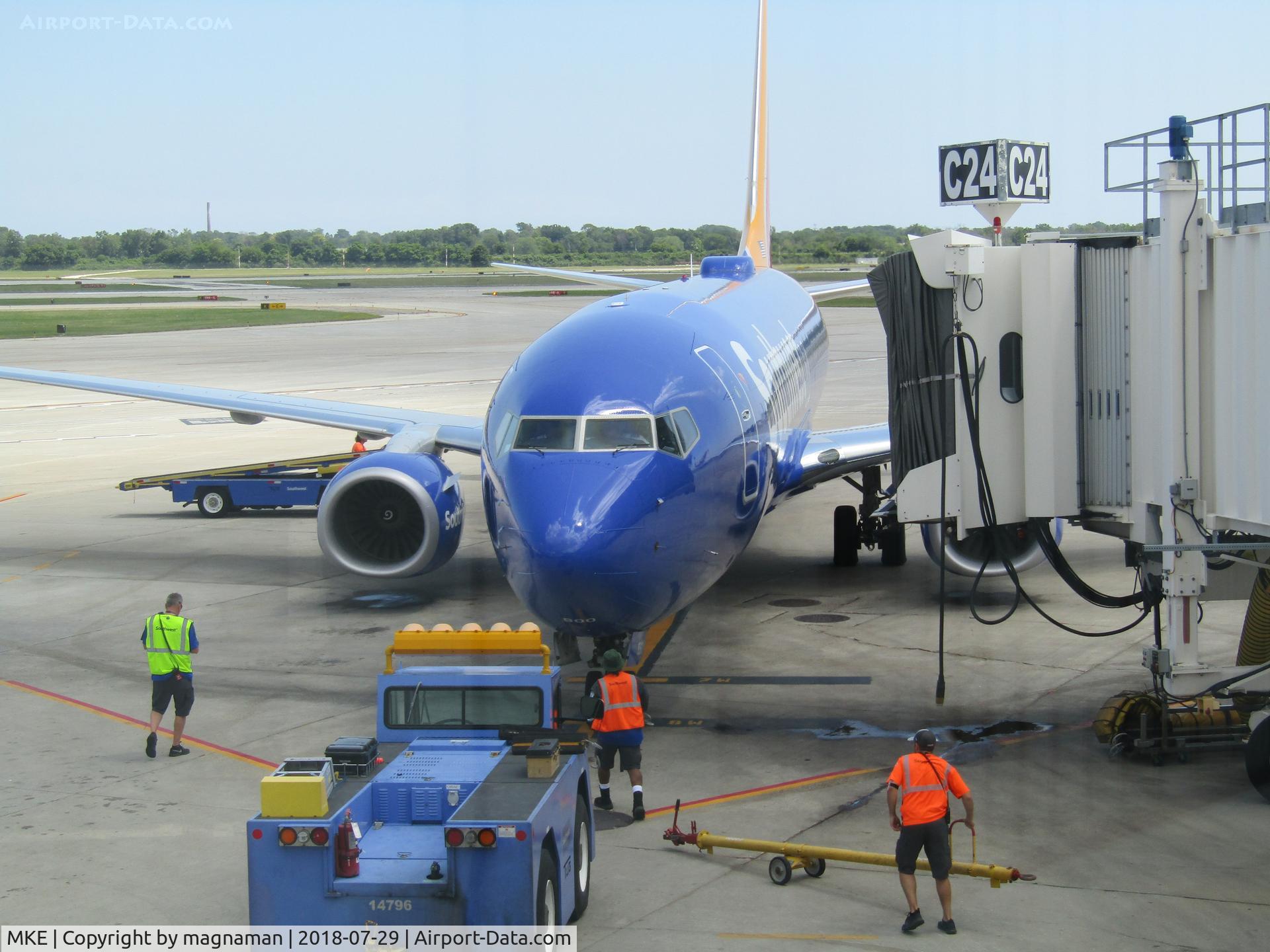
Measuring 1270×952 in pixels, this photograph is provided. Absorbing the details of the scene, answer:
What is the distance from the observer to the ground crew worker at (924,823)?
938 centimetres

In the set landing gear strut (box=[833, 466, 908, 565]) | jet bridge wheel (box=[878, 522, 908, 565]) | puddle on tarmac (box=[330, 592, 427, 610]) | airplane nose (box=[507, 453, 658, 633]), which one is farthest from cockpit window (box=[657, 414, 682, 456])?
jet bridge wheel (box=[878, 522, 908, 565])

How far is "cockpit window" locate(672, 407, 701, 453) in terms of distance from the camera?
545 inches

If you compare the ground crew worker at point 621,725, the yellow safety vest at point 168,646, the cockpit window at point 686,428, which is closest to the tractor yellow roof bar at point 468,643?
the ground crew worker at point 621,725

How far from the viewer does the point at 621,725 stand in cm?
1170

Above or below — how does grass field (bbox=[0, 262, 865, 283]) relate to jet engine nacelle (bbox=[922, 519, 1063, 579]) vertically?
above

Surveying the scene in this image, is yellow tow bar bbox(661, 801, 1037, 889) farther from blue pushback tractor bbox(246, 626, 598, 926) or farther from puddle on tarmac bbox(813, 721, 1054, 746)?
puddle on tarmac bbox(813, 721, 1054, 746)

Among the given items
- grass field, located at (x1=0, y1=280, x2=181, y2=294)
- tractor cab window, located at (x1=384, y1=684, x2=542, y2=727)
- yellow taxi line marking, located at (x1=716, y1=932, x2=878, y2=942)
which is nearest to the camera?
yellow taxi line marking, located at (x1=716, y1=932, x2=878, y2=942)

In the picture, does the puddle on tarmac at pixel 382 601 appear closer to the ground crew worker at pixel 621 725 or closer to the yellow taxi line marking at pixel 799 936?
the ground crew worker at pixel 621 725

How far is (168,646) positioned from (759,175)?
22.6 meters

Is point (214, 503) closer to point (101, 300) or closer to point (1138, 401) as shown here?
point (1138, 401)

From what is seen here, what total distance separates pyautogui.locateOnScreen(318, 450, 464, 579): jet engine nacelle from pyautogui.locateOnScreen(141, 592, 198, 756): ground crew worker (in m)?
5.31

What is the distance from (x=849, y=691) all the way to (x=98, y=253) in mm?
180621

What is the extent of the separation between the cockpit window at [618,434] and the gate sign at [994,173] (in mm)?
4536

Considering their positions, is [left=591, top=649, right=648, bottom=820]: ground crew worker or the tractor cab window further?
[left=591, top=649, right=648, bottom=820]: ground crew worker
